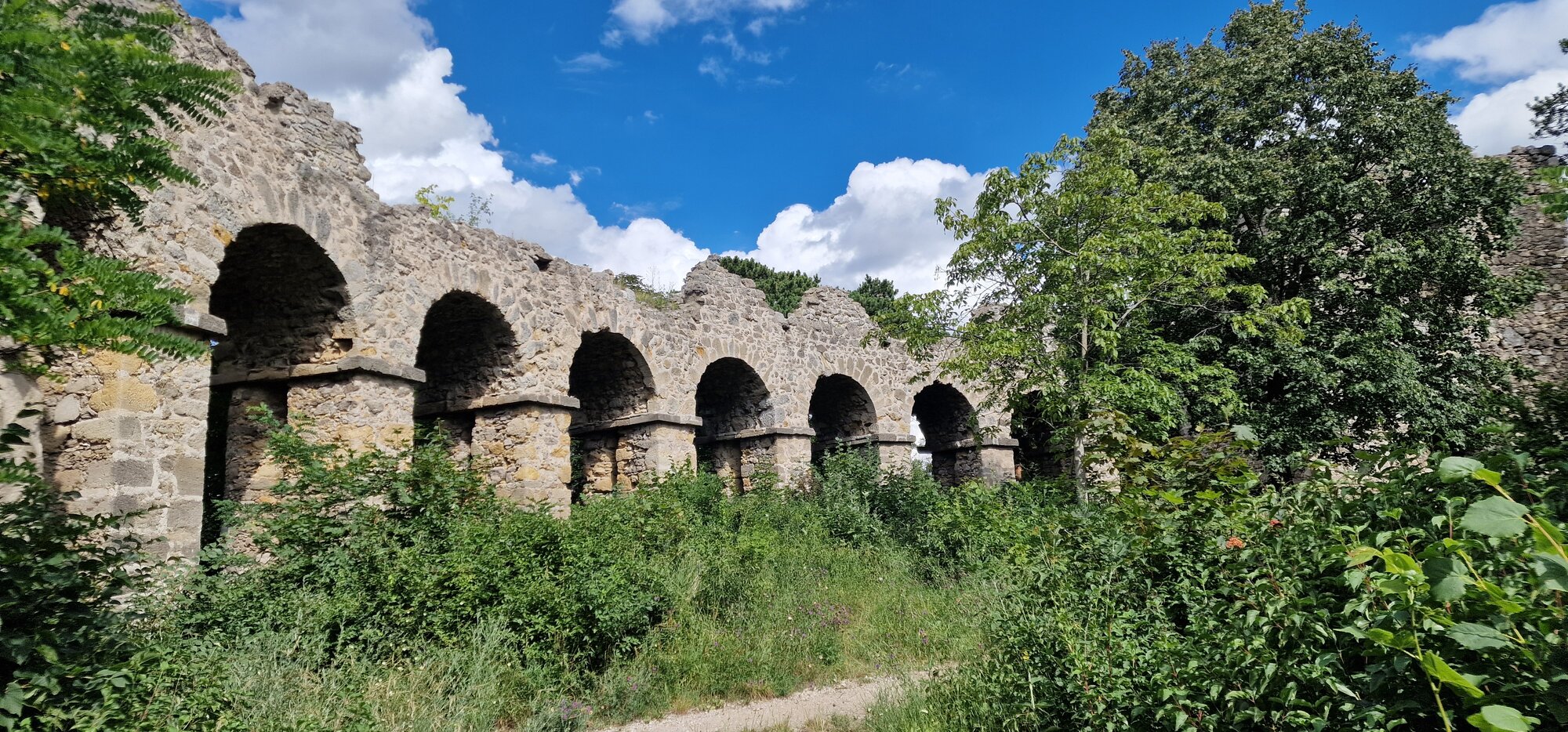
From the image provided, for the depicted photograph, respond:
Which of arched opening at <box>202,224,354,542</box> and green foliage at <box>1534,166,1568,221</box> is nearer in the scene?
green foliage at <box>1534,166,1568,221</box>

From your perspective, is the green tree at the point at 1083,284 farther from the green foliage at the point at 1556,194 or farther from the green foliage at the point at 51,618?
the green foliage at the point at 51,618

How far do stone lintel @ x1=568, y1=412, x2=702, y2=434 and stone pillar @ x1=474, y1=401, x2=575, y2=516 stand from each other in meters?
1.65

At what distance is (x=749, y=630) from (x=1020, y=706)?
3184 mm

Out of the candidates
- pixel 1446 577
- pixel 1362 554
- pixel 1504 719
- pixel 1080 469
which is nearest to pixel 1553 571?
pixel 1446 577

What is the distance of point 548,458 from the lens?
991 centimetres

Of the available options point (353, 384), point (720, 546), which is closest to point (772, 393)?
point (720, 546)

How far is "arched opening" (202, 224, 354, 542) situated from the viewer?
7.75m

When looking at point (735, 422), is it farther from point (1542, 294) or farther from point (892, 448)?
→ point (1542, 294)

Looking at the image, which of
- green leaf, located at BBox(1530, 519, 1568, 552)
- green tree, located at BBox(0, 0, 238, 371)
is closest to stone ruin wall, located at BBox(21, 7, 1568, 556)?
green tree, located at BBox(0, 0, 238, 371)

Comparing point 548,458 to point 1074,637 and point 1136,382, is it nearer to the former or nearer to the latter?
point 1136,382

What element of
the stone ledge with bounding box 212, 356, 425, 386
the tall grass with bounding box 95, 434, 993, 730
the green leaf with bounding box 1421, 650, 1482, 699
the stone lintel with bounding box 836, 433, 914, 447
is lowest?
the tall grass with bounding box 95, 434, 993, 730

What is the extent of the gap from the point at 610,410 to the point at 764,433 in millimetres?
2749

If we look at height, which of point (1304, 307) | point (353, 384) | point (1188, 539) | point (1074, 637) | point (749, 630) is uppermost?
point (1304, 307)

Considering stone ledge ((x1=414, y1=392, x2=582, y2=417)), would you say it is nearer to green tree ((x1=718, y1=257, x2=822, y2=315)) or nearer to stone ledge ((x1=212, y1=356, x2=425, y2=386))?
stone ledge ((x1=212, y1=356, x2=425, y2=386))
